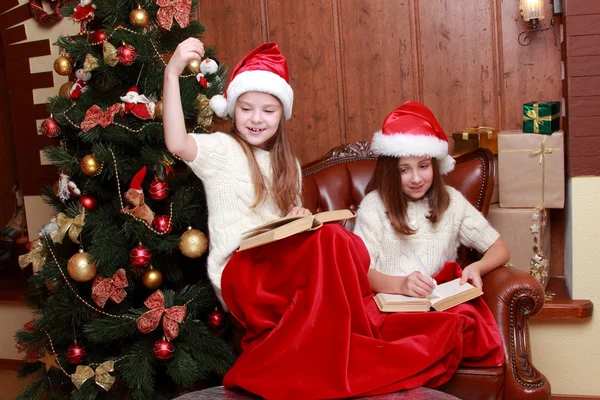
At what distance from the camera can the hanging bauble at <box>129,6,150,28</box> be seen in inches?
89.4

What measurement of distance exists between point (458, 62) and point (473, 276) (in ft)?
4.28

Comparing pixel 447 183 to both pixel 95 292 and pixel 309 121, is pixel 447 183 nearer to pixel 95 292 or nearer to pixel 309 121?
pixel 309 121

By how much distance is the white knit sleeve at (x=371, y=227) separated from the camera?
8.07 ft

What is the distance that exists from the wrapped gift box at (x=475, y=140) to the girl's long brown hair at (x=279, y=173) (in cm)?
91

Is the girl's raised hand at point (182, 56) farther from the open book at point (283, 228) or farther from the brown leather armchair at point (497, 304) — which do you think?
the brown leather armchair at point (497, 304)

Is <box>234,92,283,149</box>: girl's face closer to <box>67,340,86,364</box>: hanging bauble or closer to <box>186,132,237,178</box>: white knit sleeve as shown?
<box>186,132,237,178</box>: white knit sleeve

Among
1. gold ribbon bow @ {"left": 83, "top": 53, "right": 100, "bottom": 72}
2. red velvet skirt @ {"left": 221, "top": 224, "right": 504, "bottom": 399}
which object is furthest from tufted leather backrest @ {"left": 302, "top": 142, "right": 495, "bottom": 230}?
gold ribbon bow @ {"left": 83, "top": 53, "right": 100, "bottom": 72}

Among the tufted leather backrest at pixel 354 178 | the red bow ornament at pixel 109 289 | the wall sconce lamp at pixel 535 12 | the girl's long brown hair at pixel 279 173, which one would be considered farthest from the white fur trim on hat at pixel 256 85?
the wall sconce lamp at pixel 535 12

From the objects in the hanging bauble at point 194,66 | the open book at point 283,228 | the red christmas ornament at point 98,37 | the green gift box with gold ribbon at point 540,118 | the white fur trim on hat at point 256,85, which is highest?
the red christmas ornament at point 98,37

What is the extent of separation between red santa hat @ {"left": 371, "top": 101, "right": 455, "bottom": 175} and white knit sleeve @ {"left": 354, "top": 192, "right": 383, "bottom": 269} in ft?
0.68

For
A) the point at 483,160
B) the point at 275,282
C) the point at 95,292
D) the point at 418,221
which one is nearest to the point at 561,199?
the point at 483,160

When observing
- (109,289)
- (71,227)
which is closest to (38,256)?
(71,227)

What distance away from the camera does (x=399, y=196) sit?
2.45m

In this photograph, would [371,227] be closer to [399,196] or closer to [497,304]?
[399,196]
